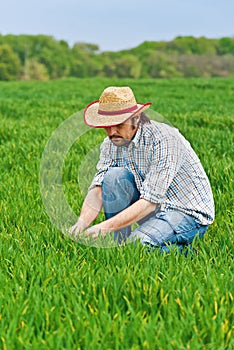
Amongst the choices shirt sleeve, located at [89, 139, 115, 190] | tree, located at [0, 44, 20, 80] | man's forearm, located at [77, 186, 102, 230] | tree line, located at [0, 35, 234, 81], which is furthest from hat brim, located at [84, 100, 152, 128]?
tree, located at [0, 44, 20, 80]

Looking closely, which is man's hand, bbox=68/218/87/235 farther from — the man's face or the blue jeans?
the man's face

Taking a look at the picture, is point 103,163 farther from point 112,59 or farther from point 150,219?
point 112,59

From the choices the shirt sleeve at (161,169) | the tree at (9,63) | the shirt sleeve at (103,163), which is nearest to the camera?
the shirt sleeve at (161,169)

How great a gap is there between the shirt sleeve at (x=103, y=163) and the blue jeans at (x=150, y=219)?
10cm

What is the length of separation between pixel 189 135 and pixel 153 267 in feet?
14.1

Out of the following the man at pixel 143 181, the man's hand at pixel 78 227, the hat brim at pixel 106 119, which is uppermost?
the hat brim at pixel 106 119

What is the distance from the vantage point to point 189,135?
6.70 m

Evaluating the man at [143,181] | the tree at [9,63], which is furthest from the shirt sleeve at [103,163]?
the tree at [9,63]

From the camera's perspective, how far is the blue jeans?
3.02 metres

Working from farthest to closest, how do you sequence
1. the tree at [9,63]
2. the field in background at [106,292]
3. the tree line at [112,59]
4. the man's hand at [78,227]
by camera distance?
the tree at [9,63]
the tree line at [112,59]
the man's hand at [78,227]
the field in background at [106,292]

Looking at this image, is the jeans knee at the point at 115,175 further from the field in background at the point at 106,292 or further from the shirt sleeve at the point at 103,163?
the field in background at the point at 106,292

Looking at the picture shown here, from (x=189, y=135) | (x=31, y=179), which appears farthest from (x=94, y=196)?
(x=189, y=135)

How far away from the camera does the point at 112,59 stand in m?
90.6

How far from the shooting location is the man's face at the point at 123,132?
2.86 meters
